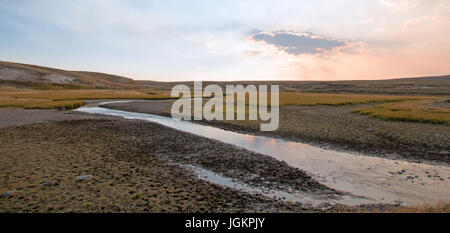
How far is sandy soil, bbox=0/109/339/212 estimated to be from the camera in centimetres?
855

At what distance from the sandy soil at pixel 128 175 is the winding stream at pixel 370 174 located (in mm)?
1435

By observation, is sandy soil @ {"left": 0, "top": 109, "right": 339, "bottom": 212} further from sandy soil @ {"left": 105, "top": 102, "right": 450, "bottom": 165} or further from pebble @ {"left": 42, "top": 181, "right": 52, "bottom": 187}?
sandy soil @ {"left": 105, "top": 102, "right": 450, "bottom": 165}

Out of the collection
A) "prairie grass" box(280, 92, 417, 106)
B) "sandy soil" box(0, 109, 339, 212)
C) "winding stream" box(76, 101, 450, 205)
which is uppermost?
"prairie grass" box(280, 92, 417, 106)

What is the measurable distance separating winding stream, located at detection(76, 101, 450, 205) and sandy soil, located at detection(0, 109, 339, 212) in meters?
1.44

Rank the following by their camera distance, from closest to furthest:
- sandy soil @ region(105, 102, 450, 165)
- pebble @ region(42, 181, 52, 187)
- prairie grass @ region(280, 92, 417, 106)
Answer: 1. pebble @ region(42, 181, 52, 187)
2. sandy soil @ region(105, 102, 450, 165)
3. prairie grass @ region(280, 92, 417, 106)

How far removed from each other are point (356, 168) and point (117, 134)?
1859 cm

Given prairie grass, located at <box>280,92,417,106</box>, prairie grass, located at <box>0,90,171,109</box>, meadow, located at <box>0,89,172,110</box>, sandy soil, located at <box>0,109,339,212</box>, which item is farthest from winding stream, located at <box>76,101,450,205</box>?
prairie grass, located at <box>0,90,171,109</box>

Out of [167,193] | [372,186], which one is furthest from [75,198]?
[372,186]

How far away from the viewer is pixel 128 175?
11594 mm

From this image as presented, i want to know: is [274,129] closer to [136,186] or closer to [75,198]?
[136,186]

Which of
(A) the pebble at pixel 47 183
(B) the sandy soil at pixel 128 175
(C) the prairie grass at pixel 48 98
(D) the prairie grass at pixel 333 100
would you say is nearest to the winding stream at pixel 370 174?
(B) the sandy soil at pixel 128 175

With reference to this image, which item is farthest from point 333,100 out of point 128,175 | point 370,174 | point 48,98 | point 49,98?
point 48,98

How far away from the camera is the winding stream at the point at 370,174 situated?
33.5 ft
